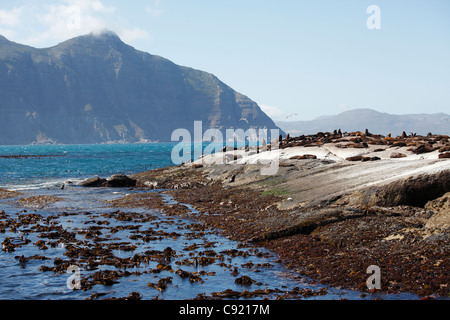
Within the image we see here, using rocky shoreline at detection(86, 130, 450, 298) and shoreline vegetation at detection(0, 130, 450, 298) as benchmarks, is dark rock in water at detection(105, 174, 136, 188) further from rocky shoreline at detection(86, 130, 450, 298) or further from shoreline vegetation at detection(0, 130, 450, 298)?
rocky shoreline at detection(86, 130, 450, 298)

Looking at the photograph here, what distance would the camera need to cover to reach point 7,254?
16.9m

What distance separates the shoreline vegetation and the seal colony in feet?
0.12

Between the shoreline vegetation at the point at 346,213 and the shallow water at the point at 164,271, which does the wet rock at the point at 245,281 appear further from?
the shoreline vegetation at the point at 346,213

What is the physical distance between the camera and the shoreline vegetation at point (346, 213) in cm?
1316

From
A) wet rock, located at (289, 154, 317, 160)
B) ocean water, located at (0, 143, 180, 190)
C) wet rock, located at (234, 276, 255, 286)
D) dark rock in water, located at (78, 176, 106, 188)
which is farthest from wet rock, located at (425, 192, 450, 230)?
ocean water, located at (0, 143, 180, 190)

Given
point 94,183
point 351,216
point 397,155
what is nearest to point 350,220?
point 351,216

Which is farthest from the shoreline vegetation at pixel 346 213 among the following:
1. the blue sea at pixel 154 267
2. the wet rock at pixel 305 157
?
the blue sea at pixel 154 267

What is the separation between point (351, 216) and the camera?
17984mm

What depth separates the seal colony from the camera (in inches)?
516

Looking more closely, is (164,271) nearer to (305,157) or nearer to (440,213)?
(440,213)

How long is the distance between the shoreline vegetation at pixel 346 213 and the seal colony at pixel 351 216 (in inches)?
1.4
